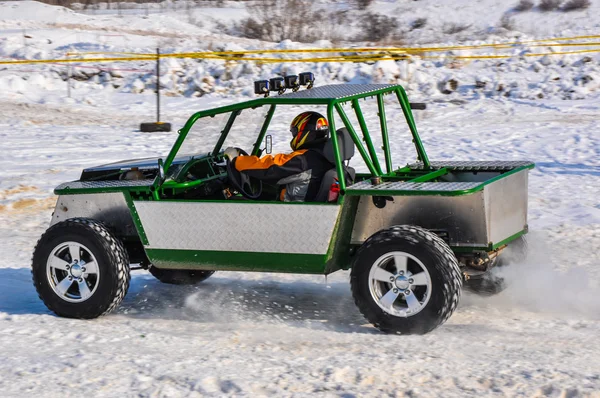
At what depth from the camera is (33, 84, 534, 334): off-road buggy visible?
19.9 feet

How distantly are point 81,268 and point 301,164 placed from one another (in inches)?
66.3

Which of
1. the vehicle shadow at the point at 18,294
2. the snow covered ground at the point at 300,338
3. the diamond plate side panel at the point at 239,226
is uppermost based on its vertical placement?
the diamond plate side panel at the point at 239,226

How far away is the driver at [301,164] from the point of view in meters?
6.44

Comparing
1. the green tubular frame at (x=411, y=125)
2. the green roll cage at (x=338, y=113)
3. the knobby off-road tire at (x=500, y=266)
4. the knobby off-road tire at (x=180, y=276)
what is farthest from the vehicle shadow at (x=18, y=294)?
the knobby off-road tire at (x=500, y=266)

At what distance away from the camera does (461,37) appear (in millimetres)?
31391

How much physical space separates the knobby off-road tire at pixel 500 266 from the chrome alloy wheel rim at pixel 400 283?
113cm

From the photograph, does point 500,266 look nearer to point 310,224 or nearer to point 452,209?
point 452,209

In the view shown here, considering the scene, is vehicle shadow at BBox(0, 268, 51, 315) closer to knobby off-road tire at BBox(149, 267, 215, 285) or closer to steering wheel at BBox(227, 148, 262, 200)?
knobby off-road tire at BBox(149, 267, 215, 285)

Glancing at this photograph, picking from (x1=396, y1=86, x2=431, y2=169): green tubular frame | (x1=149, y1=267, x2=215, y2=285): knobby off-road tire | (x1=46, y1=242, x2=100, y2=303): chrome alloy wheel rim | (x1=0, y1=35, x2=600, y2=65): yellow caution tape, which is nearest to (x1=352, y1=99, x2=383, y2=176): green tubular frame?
(x1=396, y1=86, x2=431, y2=169): green tubular frame

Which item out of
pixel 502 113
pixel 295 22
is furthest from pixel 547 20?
pixel 502 113

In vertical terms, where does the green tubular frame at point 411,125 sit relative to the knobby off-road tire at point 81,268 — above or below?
above

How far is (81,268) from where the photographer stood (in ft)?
22.0

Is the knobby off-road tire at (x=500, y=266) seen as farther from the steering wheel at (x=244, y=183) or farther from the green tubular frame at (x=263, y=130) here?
the green tubular frame at (x=263, y=130)

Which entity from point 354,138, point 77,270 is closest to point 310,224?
point 354,138
